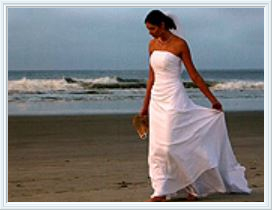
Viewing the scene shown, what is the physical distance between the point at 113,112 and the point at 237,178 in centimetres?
1131

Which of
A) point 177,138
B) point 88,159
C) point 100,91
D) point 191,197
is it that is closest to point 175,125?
point 177,138

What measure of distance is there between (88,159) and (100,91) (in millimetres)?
15420

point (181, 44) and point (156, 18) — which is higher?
point (156, 18)

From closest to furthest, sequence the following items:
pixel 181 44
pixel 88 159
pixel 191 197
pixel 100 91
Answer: pixel 181 44 < pixel 191 197 < pixel 88 159 < pixel 100 91

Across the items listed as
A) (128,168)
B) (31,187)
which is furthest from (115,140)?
(31,187)

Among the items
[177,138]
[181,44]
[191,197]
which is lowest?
[191,197]

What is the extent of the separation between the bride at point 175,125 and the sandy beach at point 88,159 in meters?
0.31

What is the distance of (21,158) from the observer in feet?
34.6

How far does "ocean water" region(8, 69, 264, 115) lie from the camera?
786 inches

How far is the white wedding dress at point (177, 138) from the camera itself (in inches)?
272

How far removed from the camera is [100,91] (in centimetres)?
2569

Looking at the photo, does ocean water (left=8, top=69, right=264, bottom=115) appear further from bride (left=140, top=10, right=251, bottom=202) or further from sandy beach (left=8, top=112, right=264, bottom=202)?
bride (left=140, top=10, right=251, bottom=202)

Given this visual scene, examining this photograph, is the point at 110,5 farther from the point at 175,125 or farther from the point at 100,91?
the point at 100,91

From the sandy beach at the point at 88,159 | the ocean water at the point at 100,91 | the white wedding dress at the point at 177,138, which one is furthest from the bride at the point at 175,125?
the ocean water at the point at 100,91
